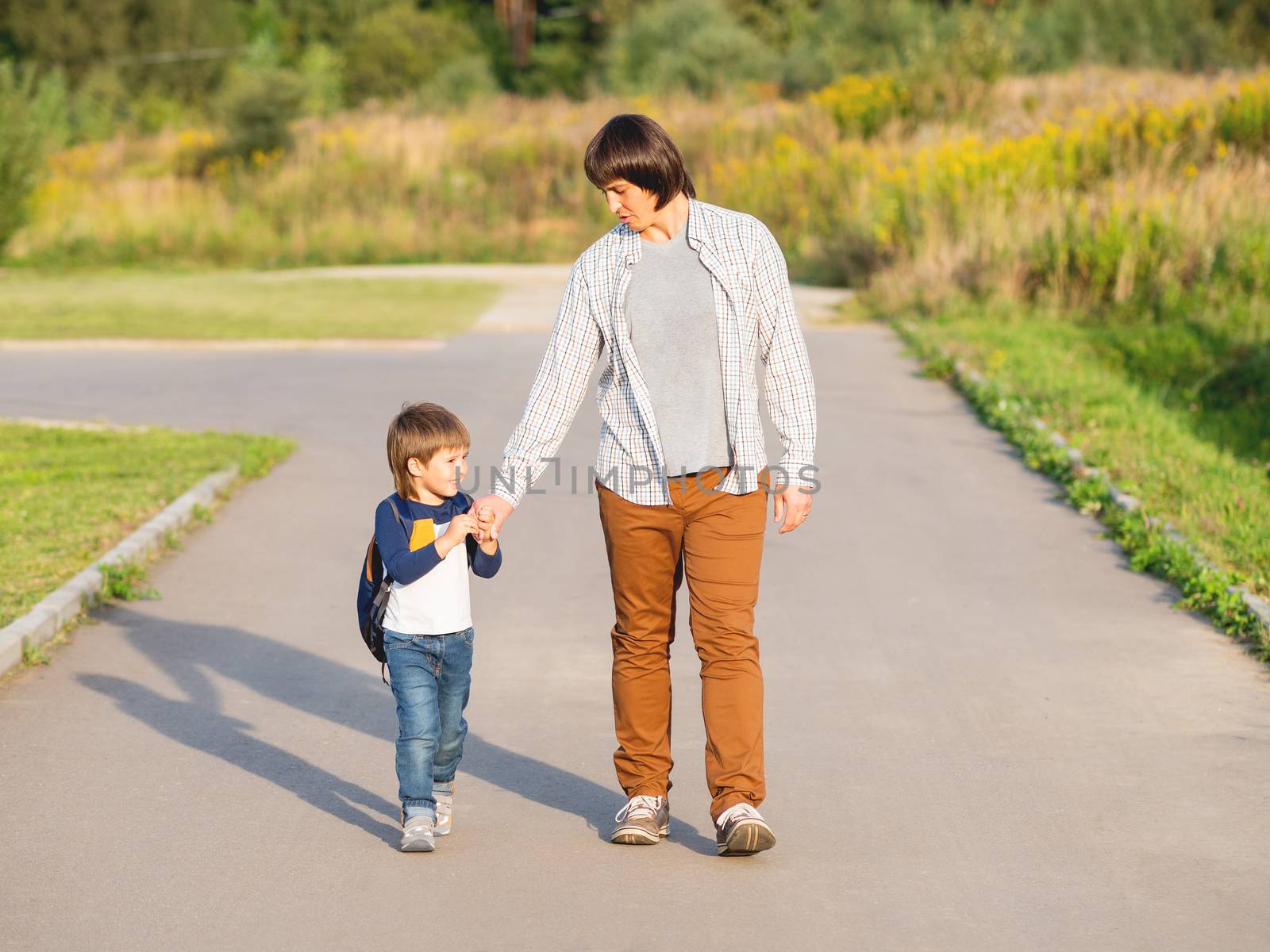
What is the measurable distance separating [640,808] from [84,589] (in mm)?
3830

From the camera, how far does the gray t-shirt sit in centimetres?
462

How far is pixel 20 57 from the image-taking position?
190 ft

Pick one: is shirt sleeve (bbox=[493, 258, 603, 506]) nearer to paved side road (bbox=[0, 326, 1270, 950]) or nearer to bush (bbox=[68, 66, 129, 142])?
paved side road (bbox=[0, 326, 1270, 950])

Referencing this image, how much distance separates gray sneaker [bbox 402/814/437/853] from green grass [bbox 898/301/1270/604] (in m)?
4.36

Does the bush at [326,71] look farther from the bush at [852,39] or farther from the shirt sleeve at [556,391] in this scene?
the shirt sleeve at [556,391]

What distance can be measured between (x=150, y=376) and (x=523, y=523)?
6.92 m

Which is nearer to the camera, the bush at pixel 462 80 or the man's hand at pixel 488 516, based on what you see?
the man's hand at pixel 488 516

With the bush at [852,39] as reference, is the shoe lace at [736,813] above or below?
below

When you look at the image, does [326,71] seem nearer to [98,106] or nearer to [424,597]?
[98,106]

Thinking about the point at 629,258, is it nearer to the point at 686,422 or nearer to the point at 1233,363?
the point at 686,422

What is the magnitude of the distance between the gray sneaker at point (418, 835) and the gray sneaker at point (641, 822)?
536mm

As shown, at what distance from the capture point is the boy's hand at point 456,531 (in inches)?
179

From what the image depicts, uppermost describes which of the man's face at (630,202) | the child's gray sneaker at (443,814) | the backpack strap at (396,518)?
the man's face at (630,202)

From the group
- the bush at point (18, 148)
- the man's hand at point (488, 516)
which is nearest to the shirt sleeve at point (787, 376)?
the man's hand at point (488, 516)
